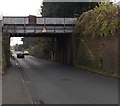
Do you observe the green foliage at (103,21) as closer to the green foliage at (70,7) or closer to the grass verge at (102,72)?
the grass verge at (102,72)

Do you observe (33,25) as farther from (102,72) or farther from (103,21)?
(102,72)

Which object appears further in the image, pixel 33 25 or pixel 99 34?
pixel 33 25

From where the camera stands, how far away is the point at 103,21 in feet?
84.4

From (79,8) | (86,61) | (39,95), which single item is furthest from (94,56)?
(79,8)

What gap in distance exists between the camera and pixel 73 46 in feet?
119

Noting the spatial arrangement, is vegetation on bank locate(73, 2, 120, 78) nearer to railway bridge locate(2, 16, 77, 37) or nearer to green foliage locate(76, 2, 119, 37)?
green foliage locate(76, 2, 119, 37)

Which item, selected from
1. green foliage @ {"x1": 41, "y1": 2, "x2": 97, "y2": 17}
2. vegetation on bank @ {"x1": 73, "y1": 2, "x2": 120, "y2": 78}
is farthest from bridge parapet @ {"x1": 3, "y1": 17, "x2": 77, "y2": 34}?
green foliage @ {"x1": 41, "y1": 2, "x2": 97, "y2": 17}

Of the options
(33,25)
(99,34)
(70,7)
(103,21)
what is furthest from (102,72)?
(70,7)

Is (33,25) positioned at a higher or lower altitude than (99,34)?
higher

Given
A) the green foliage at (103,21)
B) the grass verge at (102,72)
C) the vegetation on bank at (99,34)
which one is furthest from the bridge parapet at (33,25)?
the grass verge at (102,72)

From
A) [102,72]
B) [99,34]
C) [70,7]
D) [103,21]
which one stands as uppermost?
[70,7]

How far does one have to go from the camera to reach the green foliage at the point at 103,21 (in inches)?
950

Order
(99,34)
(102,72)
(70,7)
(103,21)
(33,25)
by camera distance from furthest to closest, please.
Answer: (70,7), (33,25), (99,34), (103,21), (102,72)

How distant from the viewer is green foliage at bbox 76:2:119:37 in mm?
24141
